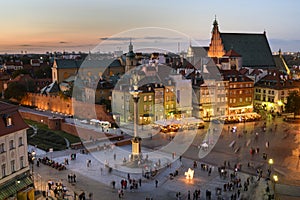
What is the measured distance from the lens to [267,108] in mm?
53312

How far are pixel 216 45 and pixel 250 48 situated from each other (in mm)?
6400

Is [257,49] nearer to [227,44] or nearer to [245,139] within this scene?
[227,44]

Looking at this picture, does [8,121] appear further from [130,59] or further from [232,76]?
[130,59]

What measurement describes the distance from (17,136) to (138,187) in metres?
7.79

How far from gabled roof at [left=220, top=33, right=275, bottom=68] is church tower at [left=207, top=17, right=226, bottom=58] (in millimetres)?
702

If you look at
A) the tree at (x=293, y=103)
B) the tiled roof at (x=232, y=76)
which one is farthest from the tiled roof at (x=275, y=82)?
the tree at (x=293, y=103)

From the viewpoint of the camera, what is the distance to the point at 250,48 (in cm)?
6969

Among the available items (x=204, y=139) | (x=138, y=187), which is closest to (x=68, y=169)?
(x=138, y=187)

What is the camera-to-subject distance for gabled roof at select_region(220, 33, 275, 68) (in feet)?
223

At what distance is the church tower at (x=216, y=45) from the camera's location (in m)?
67.6

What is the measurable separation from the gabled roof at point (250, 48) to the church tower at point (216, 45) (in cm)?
70

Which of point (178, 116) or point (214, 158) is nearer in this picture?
point (214, 158)

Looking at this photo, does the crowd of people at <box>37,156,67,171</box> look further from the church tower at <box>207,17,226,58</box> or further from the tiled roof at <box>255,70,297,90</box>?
the church tower at <box>207,17,226,58</box>

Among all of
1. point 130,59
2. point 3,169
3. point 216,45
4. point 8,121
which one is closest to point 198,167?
point 3,169
